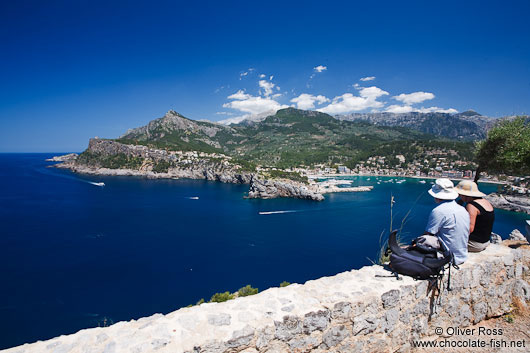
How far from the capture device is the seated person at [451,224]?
410cm

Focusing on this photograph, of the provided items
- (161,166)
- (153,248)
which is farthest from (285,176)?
(161,166)

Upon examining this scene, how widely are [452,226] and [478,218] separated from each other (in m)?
1.50

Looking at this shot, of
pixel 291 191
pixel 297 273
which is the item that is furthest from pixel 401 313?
pixel 291 191

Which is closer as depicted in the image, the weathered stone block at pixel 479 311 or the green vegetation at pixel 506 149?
the weathered stone block at pixel 479 311

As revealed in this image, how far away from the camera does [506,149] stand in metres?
10.3

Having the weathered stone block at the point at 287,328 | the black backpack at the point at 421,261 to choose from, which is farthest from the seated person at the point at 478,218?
the weathered stone block at the point at 287,328

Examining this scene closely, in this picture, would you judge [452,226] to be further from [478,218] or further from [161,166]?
[161,166]

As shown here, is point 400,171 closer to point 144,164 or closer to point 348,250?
point 348,250

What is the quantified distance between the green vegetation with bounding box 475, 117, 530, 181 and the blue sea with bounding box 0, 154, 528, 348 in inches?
132

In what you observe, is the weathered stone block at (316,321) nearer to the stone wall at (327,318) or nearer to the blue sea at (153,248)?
the stone wall at (327,318)

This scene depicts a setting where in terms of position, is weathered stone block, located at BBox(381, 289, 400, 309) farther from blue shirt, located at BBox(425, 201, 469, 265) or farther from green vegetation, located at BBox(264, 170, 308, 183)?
green vegetation, located at BBox(264, 170, 308, 183)

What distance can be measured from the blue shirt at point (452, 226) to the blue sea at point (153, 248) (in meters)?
2.15

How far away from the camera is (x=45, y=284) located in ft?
95.6

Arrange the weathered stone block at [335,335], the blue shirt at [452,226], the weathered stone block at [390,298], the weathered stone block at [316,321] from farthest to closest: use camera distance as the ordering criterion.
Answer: the blue shirt at [452,226] → the weathered stone block at [390,298] → the weathered stone block at [335,335] → the weathered stone block at [316,321]
